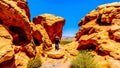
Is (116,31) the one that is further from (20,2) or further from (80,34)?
(20,2)

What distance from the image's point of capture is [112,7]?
2573 cm

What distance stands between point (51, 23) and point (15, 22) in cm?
1732

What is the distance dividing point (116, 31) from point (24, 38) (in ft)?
32.9

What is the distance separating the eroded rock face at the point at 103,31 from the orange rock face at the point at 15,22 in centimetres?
732

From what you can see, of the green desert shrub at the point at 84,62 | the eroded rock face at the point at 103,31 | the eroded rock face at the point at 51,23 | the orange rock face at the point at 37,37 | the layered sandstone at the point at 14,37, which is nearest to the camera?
the layered sandstone at the point at 14,37

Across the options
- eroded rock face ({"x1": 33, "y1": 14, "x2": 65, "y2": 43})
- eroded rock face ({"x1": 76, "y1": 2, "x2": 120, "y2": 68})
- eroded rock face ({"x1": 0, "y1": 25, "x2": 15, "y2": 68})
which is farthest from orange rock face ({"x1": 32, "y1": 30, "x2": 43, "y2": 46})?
eroded rock face ({"x1": 33, "y1": 14, "x2": 65, "y2": 43})

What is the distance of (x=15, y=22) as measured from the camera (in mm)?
A: 20391

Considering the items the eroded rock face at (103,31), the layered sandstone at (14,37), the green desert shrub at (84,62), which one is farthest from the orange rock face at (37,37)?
the green desert shrub at (84,62)

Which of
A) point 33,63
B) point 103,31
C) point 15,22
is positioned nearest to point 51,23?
point 103,31

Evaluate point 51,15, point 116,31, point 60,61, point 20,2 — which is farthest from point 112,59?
point 51,15

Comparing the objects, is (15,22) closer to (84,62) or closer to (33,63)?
(33,63)

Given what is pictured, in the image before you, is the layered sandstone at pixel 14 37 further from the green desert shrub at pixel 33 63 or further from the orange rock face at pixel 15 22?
the green desert shrub at pixel 33 63

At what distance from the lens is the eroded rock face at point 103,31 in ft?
66.2

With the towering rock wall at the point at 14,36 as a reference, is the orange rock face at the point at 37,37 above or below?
below
